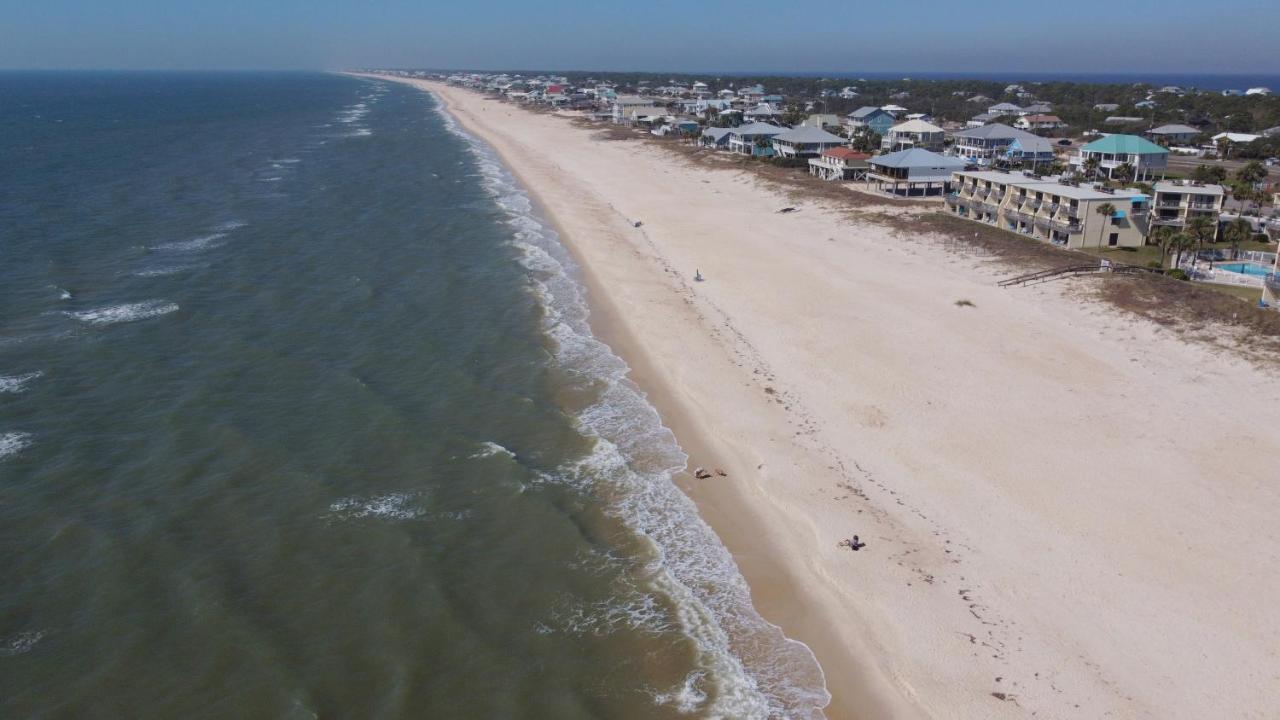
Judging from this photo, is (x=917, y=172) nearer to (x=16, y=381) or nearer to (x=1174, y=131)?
(x=1174, y=131)

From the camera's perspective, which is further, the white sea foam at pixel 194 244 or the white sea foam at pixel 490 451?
the white sea foam at pixel 194 244

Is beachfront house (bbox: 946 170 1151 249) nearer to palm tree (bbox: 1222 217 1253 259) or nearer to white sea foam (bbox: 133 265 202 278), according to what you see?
palm tree (bbox: 1222 217 1253 259)

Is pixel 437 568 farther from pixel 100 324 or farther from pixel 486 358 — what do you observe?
pixel 100 324

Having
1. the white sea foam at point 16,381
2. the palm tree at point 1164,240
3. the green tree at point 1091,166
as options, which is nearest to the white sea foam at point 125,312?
the white sea foam at point 16,381

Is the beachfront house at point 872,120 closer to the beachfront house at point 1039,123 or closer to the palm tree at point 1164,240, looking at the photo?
the beachfront house at point 1039,123

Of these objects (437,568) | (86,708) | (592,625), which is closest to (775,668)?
(592,625)

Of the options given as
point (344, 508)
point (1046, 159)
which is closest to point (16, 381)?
point (344, 508)

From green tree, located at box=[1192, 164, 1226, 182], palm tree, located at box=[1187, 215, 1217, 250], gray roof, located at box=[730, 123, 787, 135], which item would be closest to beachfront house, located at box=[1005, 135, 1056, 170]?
green tree, located at box=[1192, 164, 1226, 182]

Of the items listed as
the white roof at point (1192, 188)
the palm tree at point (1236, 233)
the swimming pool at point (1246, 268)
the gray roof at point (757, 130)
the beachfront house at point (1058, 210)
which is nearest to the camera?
the swimming pool at point (1246, 268)
